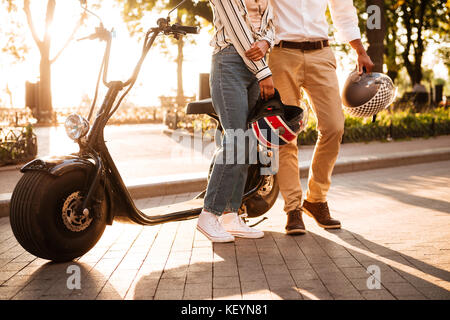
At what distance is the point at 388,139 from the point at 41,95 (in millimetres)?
16769

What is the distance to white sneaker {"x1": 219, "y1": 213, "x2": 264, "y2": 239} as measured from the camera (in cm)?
450

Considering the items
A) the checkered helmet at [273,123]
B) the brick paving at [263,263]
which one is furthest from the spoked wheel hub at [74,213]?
the checkered helmet at [273,123]

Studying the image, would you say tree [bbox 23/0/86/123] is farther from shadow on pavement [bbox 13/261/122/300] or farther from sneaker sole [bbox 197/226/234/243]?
shadow on pavement [bbox 13/261/122/300]

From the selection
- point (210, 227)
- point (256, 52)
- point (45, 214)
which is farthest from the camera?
point (210, 227)

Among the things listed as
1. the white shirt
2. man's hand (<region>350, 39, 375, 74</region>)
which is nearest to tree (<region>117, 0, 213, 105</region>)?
man's hand (<region>350, 39, 375, 74</region>)

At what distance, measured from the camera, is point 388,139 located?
1348cm

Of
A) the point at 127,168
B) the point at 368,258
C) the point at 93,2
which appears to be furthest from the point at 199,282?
the point at 93,2

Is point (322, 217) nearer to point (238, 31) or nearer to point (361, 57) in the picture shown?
point (361, 57)

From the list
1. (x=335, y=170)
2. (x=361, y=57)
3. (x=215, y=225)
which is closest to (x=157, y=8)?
(x=335, y=170)

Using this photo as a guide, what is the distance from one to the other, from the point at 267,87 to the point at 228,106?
1.00 ft

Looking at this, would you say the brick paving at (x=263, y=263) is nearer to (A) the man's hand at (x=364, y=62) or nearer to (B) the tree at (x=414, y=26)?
(A) the man's hand at (x=364, y=62)

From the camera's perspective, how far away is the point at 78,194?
3.72 m
